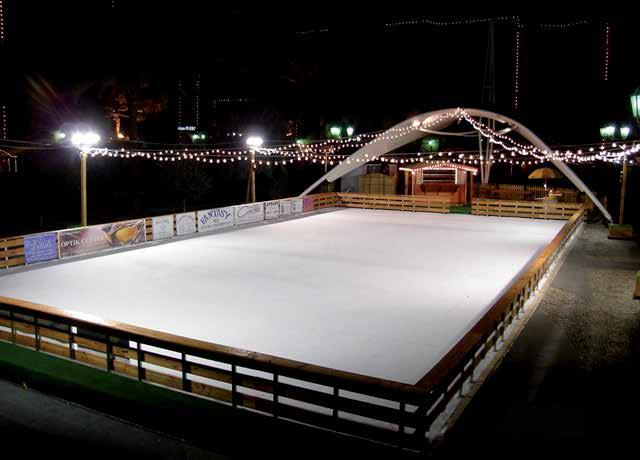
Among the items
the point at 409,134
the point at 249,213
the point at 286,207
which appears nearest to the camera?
the point at 249,213

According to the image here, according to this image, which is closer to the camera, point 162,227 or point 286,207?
point 162,227

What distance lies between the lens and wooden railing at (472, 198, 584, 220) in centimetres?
2297

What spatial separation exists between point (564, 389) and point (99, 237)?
40.4 feet

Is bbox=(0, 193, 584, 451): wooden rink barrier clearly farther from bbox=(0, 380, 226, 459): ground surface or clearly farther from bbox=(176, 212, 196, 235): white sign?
bbox=(176, 212, 196, 235): white sign

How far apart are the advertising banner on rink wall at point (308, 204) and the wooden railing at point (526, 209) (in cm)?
722

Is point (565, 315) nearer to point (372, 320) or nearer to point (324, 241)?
point (372, 320)

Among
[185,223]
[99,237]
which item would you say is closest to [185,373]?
[99,237]

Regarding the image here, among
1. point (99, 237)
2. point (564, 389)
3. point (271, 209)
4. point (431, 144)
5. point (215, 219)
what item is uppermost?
point (431, 144)

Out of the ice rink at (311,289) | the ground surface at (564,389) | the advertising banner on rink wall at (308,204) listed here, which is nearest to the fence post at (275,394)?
the ground surface at (564,389)

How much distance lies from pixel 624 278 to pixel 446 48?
27.4 meters

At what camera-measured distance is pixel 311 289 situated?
1070cm

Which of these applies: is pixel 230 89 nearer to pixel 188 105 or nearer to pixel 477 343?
pixel 188 105

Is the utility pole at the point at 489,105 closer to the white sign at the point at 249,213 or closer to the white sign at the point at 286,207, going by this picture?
the white sign at the point at 286,207

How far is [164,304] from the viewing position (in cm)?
955
